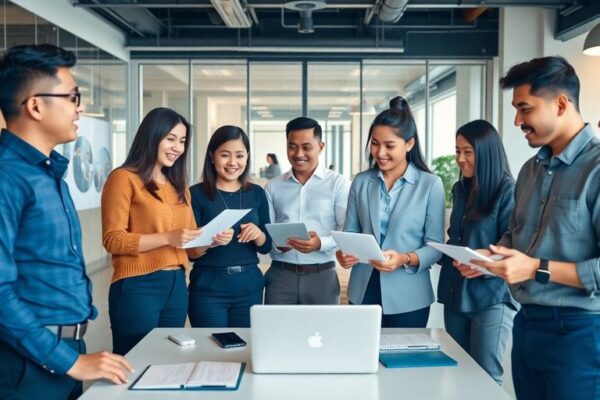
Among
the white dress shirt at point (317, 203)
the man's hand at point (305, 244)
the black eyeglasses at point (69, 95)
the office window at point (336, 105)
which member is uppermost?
the office window at point (336, 105)

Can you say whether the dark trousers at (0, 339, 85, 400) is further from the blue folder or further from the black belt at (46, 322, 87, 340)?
the blue folder

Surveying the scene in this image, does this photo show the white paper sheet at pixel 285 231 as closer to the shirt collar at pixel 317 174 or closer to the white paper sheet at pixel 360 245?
the white paper sheet at pixel 360 245

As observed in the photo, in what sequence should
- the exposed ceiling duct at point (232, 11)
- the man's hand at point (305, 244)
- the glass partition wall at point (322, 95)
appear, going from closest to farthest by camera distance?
the man's hand at point (305, 244) < the exposed ceiling duct at point (232, 11) < the glass partition wall at point (322, 95)

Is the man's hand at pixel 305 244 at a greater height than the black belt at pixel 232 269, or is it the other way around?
the man's hand at pixel 305 244

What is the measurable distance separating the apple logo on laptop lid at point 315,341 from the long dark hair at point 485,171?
43.8 inches

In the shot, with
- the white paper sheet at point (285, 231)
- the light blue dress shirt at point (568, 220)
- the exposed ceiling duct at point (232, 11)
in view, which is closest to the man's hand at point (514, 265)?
the light blue dress shirt at point (568, 220)

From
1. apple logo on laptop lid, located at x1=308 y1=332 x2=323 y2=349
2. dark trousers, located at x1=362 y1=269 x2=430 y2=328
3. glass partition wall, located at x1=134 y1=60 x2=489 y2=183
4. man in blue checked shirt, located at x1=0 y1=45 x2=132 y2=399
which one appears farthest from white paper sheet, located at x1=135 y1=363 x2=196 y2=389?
glass partition wall, located at x1=134 y1=60 x2=489 y2=183

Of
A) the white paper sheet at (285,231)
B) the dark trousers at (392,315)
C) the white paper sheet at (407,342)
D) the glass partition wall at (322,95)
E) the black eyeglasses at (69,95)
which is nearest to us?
the black eyeglasses at (69,95)

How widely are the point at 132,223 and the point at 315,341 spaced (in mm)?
1125

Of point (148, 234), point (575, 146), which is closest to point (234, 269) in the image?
point (148, 234)

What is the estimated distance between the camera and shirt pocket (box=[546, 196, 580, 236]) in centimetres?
182

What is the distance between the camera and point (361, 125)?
1012cm

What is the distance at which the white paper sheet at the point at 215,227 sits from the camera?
246 cm

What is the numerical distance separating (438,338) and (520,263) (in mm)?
574
